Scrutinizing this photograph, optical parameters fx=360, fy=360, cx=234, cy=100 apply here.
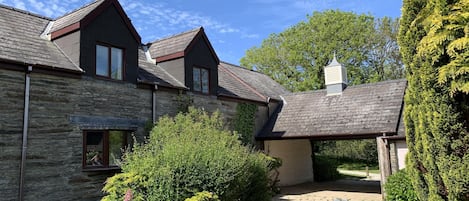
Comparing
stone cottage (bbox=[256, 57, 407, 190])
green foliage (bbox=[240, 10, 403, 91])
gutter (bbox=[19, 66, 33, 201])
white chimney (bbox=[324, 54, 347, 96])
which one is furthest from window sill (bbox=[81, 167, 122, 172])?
green foliage (bbox=[240, 10, 403, 91])

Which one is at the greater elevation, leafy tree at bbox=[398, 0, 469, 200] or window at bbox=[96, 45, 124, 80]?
window at bbox=[96, 45, 124, 80]

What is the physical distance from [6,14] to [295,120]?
42.0 feet

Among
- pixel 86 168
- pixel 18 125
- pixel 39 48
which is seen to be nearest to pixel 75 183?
pixel 86 168

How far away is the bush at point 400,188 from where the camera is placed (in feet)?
37.8

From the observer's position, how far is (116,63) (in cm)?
1215

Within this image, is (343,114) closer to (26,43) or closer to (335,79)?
(335,79)

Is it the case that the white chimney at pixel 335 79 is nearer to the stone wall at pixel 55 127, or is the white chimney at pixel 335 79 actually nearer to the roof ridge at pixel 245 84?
the roof ridge at pixel 245 84

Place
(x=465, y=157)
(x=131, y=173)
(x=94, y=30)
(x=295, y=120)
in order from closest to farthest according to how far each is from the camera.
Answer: (x=465, y=157)
(x=131, y=173)
(x=94, y=30)
(x=295, y=120)

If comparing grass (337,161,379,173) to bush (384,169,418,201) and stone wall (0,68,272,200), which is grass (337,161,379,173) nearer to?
bush (384,169,418,201)

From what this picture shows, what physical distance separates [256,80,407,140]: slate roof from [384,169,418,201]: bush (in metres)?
2.42

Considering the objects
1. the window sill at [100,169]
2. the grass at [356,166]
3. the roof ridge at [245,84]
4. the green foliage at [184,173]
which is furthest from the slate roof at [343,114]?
the grass at [356,166]

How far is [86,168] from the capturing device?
35.6ft

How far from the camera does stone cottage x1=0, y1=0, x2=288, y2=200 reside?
9445 millimetres

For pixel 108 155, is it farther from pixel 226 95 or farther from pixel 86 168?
pixel 226 95
